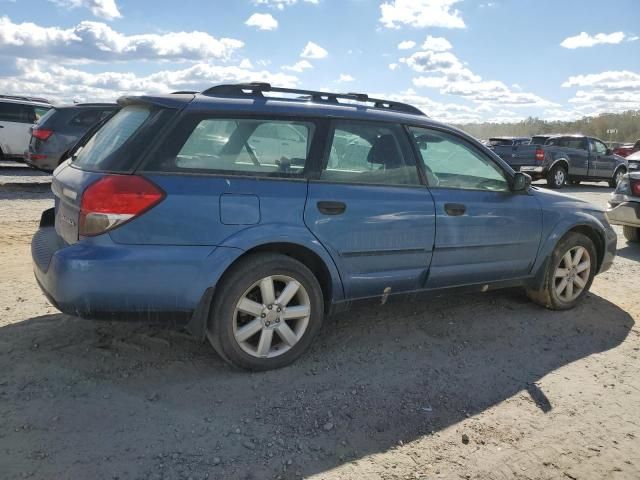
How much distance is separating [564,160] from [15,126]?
15.8 meters

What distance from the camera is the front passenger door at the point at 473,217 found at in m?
4.08

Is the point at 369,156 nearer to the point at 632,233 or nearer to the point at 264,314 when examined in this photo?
the point at 264,314

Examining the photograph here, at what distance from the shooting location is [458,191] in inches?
165

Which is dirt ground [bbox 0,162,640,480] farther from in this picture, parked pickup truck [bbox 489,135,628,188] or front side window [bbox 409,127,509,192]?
parked pickup truck [bbox 489,135,628,188]

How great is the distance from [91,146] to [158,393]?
168 cm

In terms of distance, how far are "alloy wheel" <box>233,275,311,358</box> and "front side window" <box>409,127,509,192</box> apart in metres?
1.34

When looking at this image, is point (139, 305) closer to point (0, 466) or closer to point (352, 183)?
point (0, 466)

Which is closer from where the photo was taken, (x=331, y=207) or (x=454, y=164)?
(x=331, y=207)

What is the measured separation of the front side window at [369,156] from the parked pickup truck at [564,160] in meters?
13.9

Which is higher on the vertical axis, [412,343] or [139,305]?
[139,305]

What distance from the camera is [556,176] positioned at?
17.6 m

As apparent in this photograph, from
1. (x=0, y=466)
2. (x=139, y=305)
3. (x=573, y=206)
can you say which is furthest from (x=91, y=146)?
(x=573, y=206)

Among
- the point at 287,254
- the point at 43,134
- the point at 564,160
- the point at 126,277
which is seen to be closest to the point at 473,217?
the point at 287,254

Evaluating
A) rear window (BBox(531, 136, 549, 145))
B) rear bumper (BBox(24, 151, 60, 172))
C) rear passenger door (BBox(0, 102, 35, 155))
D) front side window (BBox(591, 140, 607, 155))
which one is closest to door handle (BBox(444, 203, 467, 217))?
rear bumper (BBox(24, 151, 60, 172))
